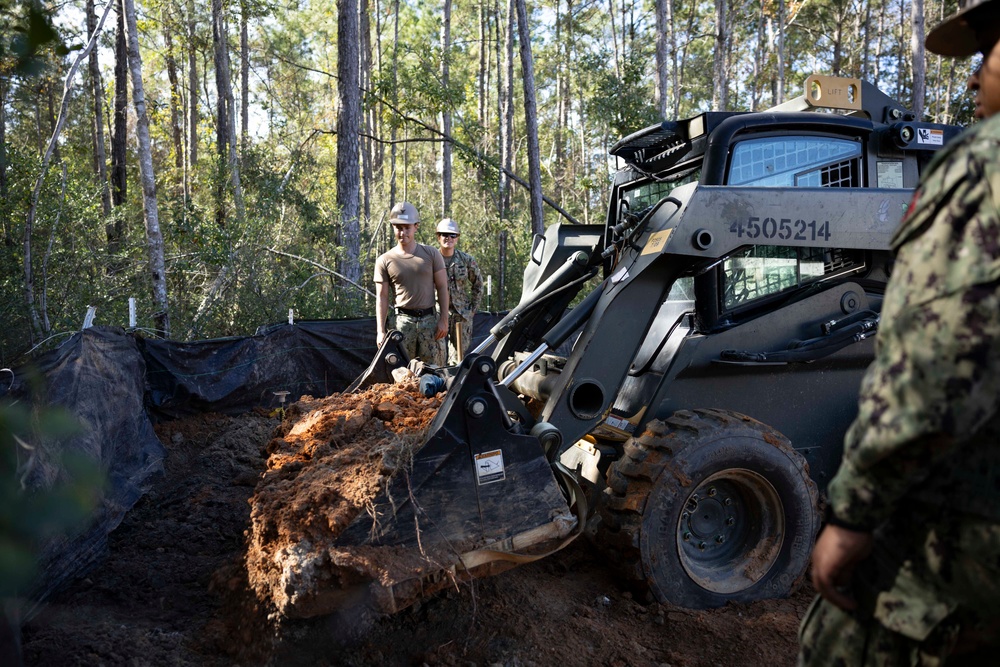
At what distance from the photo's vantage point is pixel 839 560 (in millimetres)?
1707

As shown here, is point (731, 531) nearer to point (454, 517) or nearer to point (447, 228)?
point (454, 517)

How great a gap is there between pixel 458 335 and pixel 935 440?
28.6 feet

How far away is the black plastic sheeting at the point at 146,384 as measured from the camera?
4470mm

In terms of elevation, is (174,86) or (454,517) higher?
(174,86)

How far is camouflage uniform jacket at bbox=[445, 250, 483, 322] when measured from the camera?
32.4ft

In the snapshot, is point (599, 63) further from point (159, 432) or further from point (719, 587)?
point (719, 587)

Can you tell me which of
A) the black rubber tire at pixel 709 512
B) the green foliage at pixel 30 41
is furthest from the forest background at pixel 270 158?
the black rubber tire at pixel 709 512

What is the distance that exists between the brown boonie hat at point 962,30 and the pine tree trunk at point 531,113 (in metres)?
12.2

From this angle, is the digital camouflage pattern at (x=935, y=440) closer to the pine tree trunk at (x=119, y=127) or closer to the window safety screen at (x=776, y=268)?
Answer: the window safety screen at (x=776, y=268)

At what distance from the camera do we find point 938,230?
162cm

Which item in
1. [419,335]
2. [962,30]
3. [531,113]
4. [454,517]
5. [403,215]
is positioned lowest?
[454,517]

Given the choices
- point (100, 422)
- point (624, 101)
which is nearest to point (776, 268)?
point (100, 422)

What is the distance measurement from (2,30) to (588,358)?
3.10 metres

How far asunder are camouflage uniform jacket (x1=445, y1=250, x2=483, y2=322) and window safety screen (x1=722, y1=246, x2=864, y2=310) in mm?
5527
